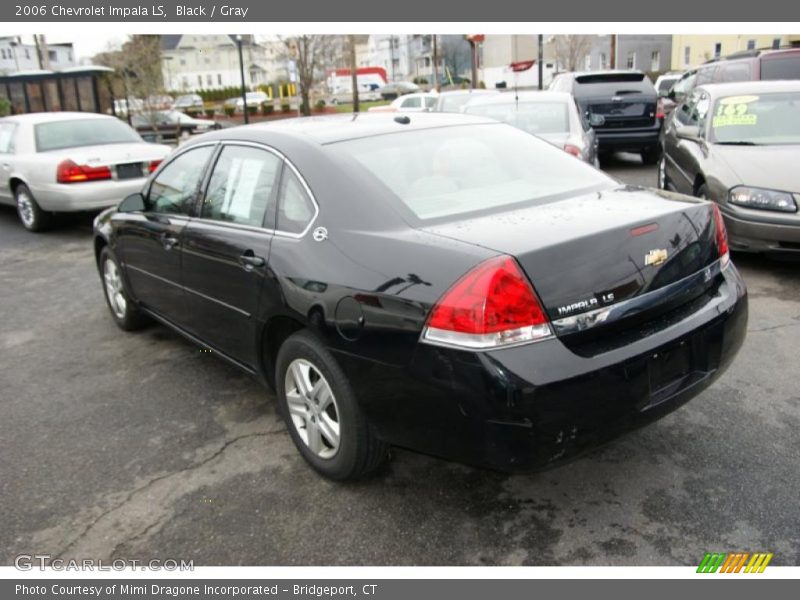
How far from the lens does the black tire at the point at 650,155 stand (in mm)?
12768

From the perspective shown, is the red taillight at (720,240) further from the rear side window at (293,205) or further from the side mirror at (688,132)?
the side mirror at (688,132)

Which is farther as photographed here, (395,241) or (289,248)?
(289,248)

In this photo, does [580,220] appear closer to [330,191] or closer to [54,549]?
[330,191]

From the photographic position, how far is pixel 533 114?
9.05 meters

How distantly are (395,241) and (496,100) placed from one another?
7095mm

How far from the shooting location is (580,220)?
9.29ft

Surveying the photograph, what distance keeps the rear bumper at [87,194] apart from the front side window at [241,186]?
5.51 m

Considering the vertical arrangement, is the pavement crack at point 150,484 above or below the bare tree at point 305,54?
below

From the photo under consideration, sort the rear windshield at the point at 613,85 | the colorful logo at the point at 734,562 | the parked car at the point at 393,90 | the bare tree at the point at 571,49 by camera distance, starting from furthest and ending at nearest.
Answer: the parked car at the point at 393,90 → the bare tree at the point at 571,49 → the rear windshield at the point at 613,85 → the colorful logo at the point at 734,562

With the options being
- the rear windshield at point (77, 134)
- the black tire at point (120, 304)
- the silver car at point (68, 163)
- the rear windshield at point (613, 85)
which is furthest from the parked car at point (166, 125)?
the black tire at point (120, 304)

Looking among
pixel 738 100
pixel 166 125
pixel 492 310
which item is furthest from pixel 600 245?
pixel 166 125

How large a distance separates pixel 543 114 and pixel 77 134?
20.7 ft

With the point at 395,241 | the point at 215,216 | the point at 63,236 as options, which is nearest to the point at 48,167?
the point at 63,236

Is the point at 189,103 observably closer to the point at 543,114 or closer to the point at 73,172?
the point at 73,172
